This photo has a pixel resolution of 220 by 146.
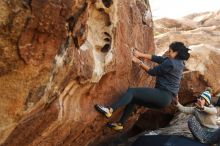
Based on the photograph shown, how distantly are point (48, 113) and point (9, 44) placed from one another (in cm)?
144

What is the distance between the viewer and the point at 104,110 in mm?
7816

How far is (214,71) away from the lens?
11.8 meters

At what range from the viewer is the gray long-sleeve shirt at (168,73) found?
27.0 feet

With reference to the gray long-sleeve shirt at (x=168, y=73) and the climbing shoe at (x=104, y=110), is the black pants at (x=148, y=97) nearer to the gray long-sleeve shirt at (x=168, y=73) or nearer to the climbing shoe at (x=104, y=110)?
the gray long-sleeve shirt at (x=168, y=73)

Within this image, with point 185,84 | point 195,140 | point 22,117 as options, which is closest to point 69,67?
point 22,117

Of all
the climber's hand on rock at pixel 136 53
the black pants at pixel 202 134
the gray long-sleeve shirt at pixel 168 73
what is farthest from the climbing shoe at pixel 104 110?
the black pants at pixel 202 134

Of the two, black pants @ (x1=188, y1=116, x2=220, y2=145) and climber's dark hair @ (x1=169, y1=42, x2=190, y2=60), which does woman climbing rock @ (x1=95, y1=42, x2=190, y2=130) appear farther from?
black pants @ (x1=188, y1=116, x2=220, y2=145)

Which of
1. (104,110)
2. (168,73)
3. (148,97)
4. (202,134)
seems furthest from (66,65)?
(202,134)

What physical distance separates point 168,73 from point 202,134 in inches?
63.0

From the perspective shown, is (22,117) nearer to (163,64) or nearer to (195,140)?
(163,64)

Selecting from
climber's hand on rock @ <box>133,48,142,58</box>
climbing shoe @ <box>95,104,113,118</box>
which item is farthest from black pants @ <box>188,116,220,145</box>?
climbing shoe @ <box>95,104,113,118</box>

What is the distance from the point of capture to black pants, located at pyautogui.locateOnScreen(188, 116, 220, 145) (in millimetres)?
8828

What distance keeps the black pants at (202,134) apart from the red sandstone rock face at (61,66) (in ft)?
4.95

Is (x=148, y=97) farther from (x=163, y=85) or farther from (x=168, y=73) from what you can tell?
(x=168, y=73)
